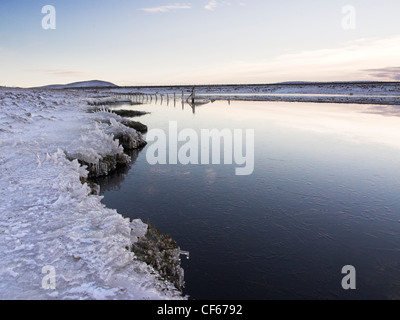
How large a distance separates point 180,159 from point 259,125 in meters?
15.8

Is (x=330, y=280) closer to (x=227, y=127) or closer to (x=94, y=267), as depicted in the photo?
(x=94, y=267)

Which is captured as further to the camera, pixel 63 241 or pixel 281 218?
pixel 281 218

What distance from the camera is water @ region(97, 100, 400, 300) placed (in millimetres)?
7195

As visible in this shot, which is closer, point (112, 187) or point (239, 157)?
point (112, 187)

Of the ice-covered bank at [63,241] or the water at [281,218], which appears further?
the water at [281,218]

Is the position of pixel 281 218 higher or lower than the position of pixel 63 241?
lower

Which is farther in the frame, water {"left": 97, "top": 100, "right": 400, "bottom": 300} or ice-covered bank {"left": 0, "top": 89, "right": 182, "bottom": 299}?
water {"left": 97, "top": 100, "right": 400, "bottom": 300}

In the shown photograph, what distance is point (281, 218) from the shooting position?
10445mm

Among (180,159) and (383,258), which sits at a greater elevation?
(180,159)

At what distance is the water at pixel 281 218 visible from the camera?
283 inches
